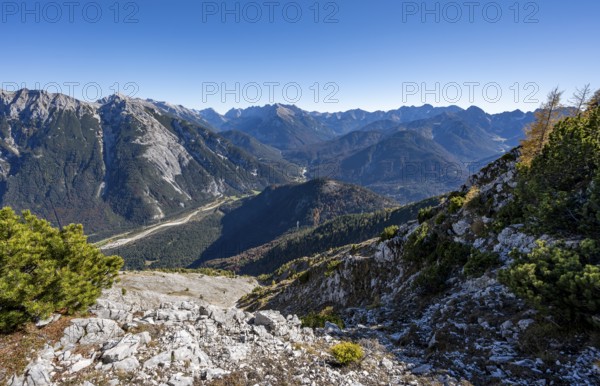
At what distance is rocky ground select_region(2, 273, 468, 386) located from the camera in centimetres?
1262

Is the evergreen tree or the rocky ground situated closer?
the rocky ground

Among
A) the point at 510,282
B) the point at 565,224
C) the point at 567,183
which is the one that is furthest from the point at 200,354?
the point at 567,183

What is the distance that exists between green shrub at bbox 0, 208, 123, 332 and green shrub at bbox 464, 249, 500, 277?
83.2 feet

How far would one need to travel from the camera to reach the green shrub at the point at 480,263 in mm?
21328

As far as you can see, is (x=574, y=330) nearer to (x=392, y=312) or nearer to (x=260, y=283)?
(x=392, y=312)

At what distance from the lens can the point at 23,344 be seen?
13.1 metres

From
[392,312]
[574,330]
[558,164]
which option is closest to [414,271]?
[392,312]

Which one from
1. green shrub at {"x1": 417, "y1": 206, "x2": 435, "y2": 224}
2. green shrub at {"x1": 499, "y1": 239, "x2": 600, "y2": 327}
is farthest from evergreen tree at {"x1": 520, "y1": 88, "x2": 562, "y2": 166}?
green shrub at {"x1": 499, "y1": 239, "x2": 600, "y2": 327}

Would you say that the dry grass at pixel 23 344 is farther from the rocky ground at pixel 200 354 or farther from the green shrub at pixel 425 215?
the green shrub at pixel 425 215

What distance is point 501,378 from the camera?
480 inches

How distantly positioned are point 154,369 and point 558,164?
26.1 metres

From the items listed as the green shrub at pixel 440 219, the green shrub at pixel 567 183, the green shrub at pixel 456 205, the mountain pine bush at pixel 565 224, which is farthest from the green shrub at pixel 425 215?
the green shrub at pixel 567 183

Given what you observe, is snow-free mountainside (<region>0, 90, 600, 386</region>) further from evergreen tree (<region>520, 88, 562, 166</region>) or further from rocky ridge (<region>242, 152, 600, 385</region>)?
evergreen tree (<region>520, 88, 562, 166</region>)

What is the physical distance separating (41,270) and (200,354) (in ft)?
29.1
